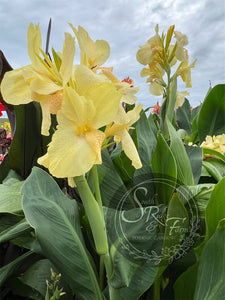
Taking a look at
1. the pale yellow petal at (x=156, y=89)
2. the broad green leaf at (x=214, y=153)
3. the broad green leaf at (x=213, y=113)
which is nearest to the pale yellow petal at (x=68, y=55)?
the broad green leaf at (x=214, y=153)

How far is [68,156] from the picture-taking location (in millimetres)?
310

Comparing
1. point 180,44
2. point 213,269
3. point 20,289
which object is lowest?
point 20,289

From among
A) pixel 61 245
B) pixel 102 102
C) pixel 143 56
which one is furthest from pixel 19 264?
pixel 143 56

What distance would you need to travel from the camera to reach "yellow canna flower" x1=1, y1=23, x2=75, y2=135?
33 cm

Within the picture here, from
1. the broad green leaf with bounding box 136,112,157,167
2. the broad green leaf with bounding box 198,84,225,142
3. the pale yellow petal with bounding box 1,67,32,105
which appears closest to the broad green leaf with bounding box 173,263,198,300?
the broad green leaf with bounding box 136,112,157,167

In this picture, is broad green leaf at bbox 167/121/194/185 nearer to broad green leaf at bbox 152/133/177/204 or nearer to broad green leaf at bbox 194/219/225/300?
broad green leaf at bbox 152/133/177/204

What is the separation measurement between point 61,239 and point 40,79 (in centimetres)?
25

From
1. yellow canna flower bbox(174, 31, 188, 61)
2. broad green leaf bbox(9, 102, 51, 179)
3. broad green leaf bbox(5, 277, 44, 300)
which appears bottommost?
broad green leaf bbox(5, 277, 44, 300)

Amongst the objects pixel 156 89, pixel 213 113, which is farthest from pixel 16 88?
pixel 213 113

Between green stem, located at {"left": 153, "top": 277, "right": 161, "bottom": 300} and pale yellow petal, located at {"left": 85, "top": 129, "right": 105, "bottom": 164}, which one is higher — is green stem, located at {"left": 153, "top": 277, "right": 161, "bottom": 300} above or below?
below

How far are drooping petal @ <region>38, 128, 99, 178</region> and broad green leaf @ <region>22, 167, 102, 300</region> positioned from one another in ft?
0.49

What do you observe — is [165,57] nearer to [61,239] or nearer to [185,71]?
[185,71]

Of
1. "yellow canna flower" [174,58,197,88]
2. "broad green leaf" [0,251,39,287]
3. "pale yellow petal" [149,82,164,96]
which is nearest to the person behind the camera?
"broad green leaf" [0,251,39,287]

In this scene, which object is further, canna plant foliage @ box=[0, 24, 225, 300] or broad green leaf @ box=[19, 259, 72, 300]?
broad green leaf @ box=[19, 259, 72, 300]
